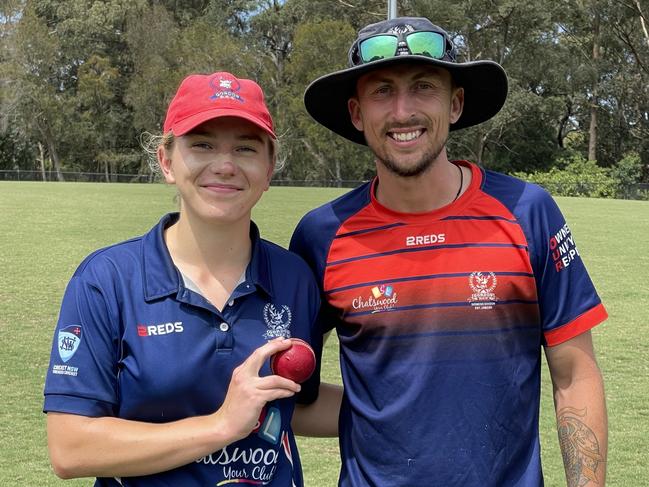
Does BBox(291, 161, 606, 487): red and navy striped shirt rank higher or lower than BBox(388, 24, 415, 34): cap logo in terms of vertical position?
lower

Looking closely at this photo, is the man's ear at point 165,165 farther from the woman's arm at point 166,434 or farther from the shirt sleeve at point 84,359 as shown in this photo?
the woman's arm at point 166,434

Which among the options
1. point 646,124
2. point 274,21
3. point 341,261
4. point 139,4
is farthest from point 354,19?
point 341,261

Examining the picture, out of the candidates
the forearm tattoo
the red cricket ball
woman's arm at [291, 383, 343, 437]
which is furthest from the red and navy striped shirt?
the red cricket ball

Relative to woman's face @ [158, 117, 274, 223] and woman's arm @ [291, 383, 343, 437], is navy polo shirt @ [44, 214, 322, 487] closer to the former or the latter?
woman's face @ [158, 117, 274, 223]

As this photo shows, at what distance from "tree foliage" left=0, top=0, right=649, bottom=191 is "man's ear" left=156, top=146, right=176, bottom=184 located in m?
47.5

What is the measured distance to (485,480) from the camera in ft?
8.99

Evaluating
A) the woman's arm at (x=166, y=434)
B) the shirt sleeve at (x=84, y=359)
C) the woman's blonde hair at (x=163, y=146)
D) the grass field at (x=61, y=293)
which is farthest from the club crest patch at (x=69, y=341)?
the grass field at (x=61, y=293)

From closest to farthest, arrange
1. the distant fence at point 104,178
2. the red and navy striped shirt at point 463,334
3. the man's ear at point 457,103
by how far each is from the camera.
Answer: the red and navy striped shirt at point 463,334 < the man's ear at point 457,103 < the distant fence at point 104,178

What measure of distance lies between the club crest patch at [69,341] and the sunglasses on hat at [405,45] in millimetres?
1341

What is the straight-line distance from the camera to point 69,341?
95.0 inches

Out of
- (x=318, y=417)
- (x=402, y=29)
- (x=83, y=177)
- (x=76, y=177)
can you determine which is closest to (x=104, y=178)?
(x=83, y=177)

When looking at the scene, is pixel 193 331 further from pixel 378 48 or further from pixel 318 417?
pixel 378 48

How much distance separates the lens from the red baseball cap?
2619 millimetres

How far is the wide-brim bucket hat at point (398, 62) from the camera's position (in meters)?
2.86
